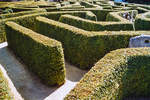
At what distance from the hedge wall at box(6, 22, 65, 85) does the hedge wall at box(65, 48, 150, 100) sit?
9.44 ft

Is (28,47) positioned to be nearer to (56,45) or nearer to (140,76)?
(56,45)

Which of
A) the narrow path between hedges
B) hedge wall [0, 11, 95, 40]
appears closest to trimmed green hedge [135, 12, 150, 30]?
hedge wall [0, 11, 95, 40]

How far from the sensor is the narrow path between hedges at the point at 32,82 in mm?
8594

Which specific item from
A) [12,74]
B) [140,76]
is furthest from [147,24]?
[12,74]

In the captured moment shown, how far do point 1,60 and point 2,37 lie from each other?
4.09m

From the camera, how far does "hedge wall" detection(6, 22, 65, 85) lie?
8711 millimetres

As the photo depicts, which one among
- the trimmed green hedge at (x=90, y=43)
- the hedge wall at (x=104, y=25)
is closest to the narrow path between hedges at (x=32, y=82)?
the trimmed green hedge at (x=90, y=43)

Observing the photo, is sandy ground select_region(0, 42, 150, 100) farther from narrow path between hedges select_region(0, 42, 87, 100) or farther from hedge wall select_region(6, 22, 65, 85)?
hedge wall select_region(6, 22, 65, 85)

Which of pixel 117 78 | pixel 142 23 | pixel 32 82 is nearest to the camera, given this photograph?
pixel 117 78

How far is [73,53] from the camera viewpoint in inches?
439

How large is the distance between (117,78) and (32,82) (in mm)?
5129

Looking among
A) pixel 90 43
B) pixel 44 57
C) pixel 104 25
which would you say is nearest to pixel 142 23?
pixel 104 25

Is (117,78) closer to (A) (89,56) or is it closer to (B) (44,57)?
(B) (44,57)

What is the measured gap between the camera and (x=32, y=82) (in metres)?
9.44
